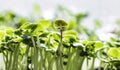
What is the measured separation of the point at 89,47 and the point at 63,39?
6 centimetres

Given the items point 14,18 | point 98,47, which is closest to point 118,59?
point 98,47

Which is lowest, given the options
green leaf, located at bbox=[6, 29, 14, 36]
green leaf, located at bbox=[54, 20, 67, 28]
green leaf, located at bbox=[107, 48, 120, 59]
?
green leaf, located at bbox=[107, 48, 120, 59]

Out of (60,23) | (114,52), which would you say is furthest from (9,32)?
(114,52)

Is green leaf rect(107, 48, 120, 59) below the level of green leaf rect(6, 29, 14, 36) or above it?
below

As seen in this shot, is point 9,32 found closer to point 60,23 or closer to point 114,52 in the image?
point 60,23

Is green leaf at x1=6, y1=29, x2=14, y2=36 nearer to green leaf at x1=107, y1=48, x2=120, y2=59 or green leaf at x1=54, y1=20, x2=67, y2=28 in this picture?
green leaf at x1=54, y1=20, x2=67, y2=28

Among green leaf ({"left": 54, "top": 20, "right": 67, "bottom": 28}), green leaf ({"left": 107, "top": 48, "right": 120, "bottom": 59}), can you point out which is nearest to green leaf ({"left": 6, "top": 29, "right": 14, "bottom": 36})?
green leaf ({"left": 54, "top": 20, "right": 67, "bottom": 28})

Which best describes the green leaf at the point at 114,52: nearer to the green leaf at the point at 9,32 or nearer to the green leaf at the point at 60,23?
the green leaf at the point at 60,23

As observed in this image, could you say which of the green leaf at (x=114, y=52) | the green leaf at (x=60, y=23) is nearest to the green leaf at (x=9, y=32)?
the green leaf at (x=60, y=23)

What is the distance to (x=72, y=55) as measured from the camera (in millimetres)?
771

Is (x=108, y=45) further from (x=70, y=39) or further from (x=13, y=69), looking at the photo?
(x=13, y=69)

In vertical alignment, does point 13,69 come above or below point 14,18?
below

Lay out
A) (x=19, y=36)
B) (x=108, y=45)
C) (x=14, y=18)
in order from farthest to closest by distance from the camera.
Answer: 1. (x=14, y=18)
2. (x=108, y=45)
3. (x=19, y=36)

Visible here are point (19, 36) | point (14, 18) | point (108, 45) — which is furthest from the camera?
point (14, 18)
